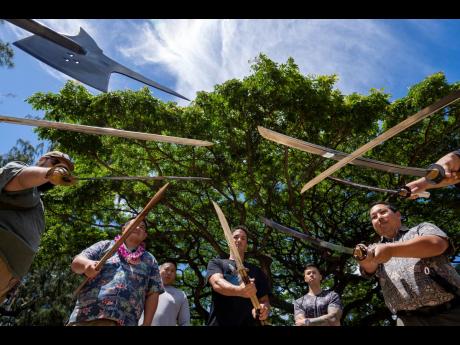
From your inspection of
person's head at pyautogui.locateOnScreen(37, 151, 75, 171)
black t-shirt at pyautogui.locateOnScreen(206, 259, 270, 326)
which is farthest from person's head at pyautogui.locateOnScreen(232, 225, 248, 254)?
person's head at pyautogui.locateOnScreen(37, 151, 75, 171)

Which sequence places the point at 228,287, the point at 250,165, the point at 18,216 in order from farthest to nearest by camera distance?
the point at 250,165
the point at 228,287
the point at 18,216

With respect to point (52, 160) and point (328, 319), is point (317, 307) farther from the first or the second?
point (52, 160)

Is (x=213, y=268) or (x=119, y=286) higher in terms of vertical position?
(x=213, y=268)

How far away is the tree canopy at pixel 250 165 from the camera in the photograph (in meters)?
8.57

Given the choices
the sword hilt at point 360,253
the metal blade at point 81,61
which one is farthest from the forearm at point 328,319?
the metal blade at point 81,61

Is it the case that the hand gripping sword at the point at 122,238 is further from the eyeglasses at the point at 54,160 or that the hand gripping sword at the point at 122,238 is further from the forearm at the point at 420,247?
the forearm at the point at 420,247

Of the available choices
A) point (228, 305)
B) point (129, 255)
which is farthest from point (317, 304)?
point (129, 255)

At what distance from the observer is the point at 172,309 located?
437 centimetres

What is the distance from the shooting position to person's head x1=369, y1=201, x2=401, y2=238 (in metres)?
3.02

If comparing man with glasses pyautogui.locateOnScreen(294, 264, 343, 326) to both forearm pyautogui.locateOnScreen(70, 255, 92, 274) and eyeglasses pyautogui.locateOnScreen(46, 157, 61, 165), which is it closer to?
forearm pyautogui.locateOnScreen(70, 255, 92, 274)

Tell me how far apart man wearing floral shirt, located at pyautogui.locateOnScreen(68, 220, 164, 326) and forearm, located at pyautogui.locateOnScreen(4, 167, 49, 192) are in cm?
84

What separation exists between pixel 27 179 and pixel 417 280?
2.60 m

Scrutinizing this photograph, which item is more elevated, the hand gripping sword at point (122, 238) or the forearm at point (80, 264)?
the hand gripping sword at point (122, 238)
